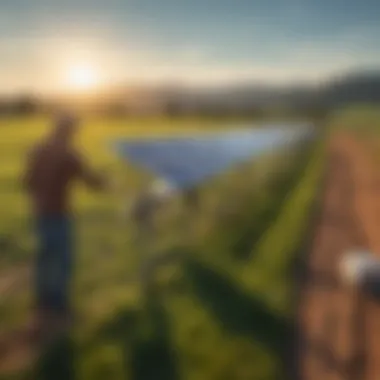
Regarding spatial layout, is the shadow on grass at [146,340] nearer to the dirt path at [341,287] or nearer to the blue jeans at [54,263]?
the blue jeans at [54,263]

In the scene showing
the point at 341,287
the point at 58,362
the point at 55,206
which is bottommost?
the point at 58,362

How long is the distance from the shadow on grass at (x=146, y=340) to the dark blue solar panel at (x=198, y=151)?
23 cm

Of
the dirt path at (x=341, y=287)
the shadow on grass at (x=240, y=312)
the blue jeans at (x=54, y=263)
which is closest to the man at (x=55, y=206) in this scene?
the blue jeans at (x=54, y=263)

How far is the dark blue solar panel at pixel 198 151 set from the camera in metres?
1.31

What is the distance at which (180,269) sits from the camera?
50.7 inches

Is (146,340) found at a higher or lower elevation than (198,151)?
lower

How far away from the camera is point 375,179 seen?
4.31ft

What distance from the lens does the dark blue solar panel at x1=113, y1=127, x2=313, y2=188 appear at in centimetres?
131

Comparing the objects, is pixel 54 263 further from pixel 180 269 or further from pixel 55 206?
pixel 180 269

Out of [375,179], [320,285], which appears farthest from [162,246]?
[375,179]

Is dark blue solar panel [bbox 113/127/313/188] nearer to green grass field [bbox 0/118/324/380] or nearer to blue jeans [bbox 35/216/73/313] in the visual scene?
green grass field [bbox 0/118/324/380]

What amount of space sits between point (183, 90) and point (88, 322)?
45 cm

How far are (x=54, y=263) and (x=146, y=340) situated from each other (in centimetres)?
21

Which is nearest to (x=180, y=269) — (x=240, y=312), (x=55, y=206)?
(x=240, y=312)
